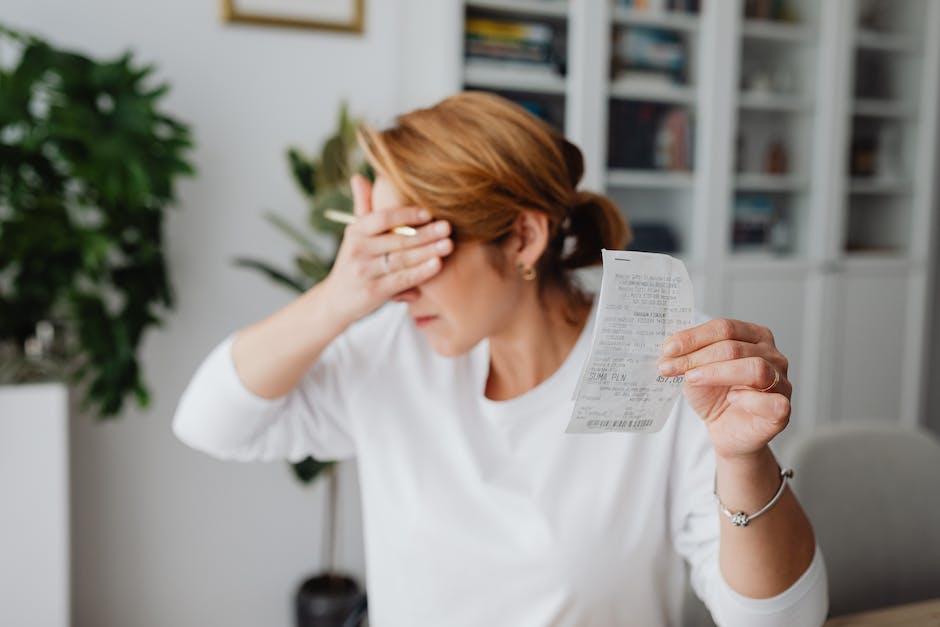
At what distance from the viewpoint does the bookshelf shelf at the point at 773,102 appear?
2.63m

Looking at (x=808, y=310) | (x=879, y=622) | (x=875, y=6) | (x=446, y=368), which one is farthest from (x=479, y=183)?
(x=875, y=6)

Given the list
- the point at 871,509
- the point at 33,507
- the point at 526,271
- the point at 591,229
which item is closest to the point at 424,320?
the point at 526,271

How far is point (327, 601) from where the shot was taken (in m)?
2.24

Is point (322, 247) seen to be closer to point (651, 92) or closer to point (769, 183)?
point (651, 92)

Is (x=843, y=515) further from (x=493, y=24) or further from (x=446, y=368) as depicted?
(x=493, y=24)

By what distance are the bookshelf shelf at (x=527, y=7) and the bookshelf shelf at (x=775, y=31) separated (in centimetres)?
69

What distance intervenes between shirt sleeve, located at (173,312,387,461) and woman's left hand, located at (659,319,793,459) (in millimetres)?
582

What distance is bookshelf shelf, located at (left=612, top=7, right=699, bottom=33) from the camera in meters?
2.41

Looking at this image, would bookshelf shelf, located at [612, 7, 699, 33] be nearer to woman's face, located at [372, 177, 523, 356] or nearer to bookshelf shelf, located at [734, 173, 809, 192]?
bookshelf shelf, located at [734, 173, 809, 192]

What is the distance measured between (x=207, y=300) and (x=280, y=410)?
132 centimetres

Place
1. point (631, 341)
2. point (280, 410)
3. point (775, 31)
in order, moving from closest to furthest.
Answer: point (631, 341) → point (280, 410) → point (775, 31)

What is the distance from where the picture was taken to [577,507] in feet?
3.22

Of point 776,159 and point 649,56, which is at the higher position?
point 649,56

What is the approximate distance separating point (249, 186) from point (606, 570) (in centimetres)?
175
